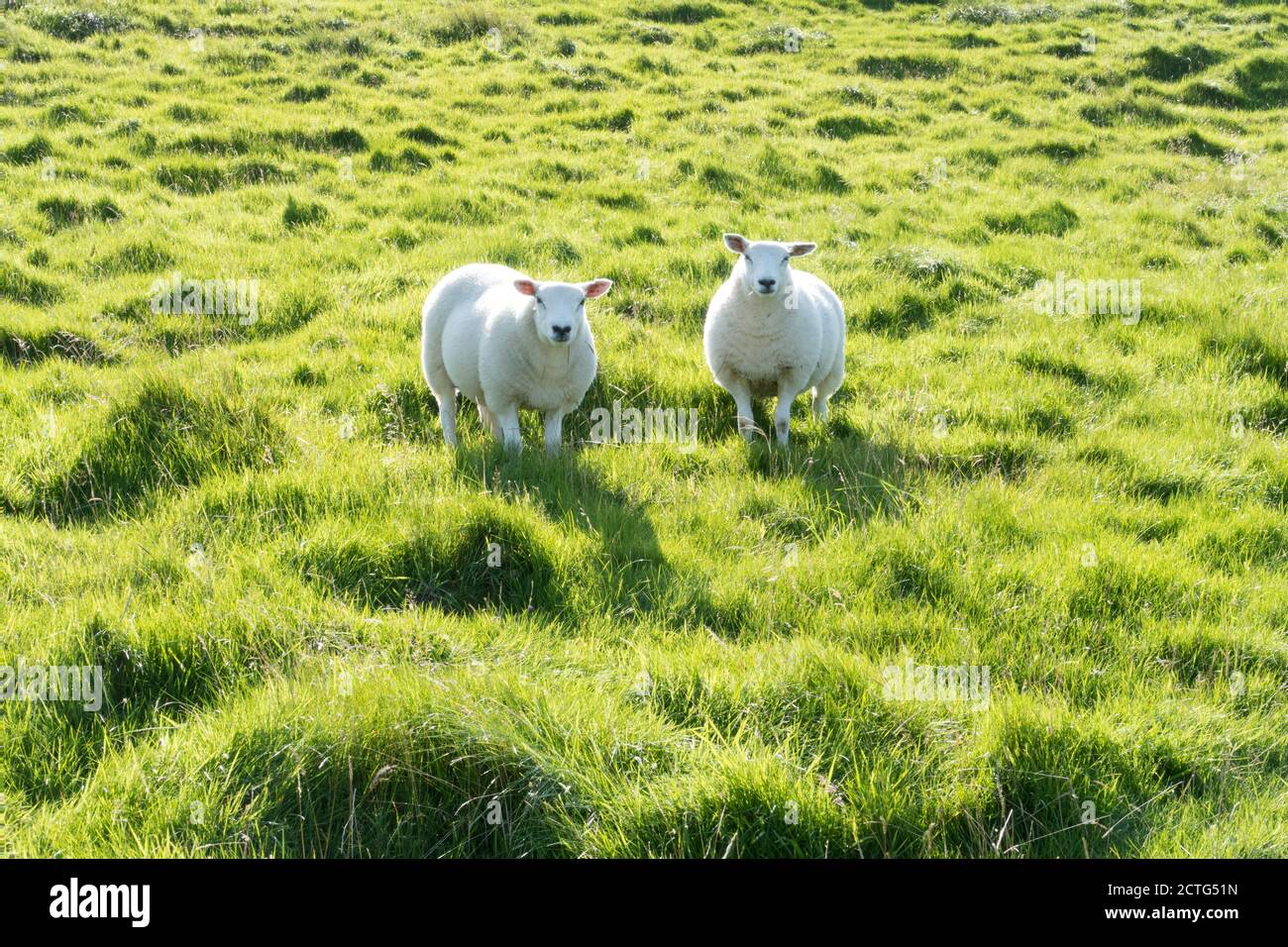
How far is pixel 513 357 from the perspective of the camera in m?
5.93

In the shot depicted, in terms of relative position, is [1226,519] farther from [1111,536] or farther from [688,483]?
[688,483]

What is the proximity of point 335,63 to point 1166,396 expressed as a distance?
14537 mm

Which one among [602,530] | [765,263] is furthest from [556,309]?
[602,530]

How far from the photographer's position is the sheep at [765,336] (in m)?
6.38

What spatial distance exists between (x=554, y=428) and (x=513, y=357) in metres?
0.53

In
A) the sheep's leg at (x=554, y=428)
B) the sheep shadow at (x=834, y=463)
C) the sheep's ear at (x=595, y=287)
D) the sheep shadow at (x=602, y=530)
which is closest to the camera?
the sheep shadow at (x=602, y=530)

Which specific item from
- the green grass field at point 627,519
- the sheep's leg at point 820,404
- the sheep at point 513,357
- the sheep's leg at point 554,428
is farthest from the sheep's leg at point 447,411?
the sheep's leg at point 820,404

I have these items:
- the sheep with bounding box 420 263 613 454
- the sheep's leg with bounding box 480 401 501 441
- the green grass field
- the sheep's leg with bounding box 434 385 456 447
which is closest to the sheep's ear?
the sheep with bounding box 420 263 613 454

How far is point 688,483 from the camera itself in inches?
206

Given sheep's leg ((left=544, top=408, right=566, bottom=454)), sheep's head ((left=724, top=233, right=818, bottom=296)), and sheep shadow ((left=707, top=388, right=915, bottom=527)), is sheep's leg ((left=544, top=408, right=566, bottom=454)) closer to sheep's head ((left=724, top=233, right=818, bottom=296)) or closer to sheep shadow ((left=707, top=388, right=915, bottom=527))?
sheep shadow ((left=707, top=388, right=915, bottom=527))

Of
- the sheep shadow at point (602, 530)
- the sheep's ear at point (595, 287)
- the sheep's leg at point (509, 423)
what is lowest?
the sheep shadow at point (602, 530)

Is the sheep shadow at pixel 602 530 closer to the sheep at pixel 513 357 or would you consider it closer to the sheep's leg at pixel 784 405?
the sheep at pixel 513 357

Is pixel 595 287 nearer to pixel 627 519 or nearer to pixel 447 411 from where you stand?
pixel 447 411

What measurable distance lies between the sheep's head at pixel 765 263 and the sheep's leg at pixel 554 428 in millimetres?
1547
